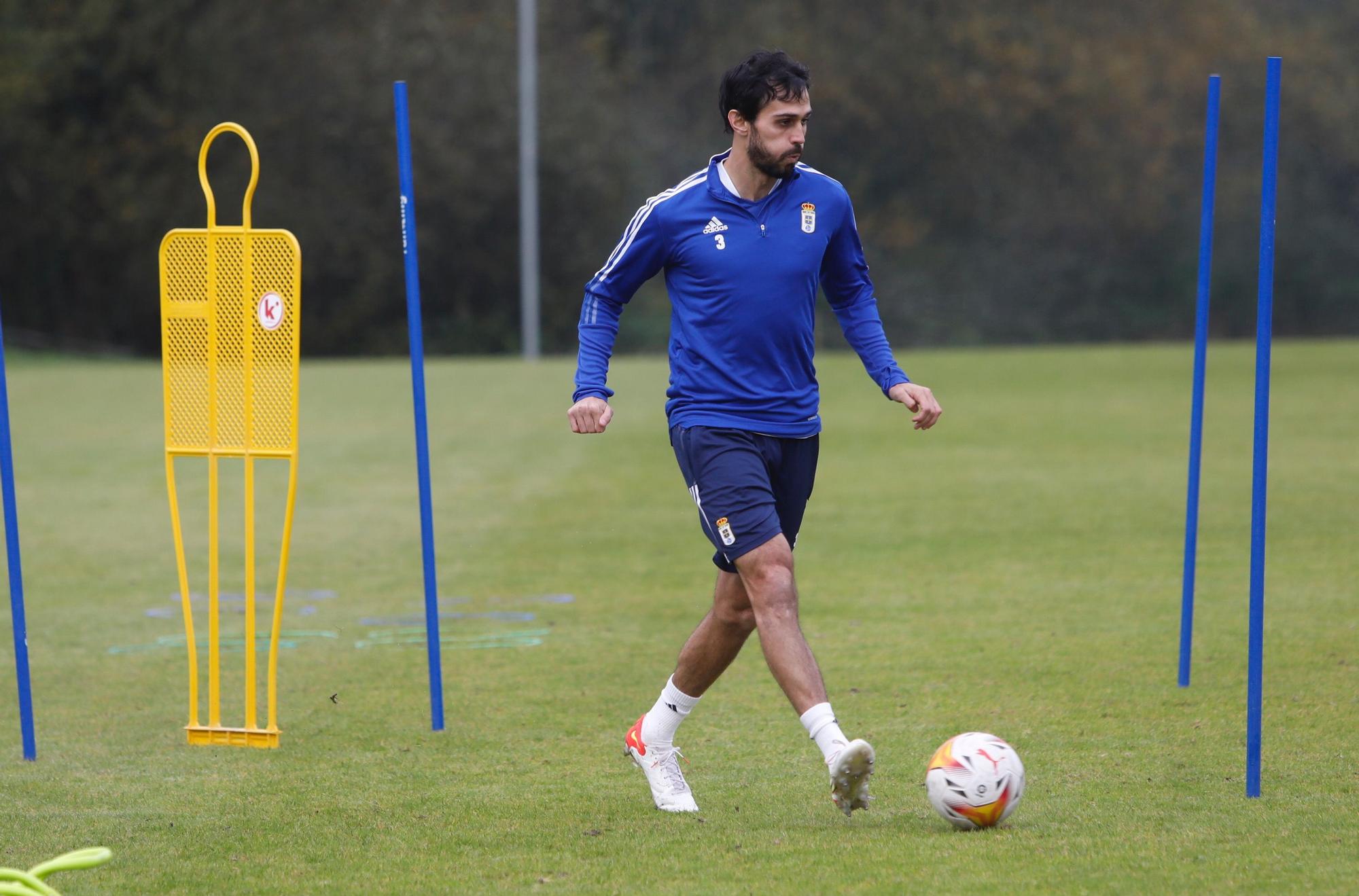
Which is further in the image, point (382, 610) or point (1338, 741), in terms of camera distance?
point (382, 610)

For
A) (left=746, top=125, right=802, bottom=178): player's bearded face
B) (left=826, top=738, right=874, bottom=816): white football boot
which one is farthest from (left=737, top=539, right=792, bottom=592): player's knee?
(left=746, top=125, right=802, bottom=178): player's bearded face

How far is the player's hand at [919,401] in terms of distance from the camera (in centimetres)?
513

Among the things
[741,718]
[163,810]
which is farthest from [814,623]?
[163,810]

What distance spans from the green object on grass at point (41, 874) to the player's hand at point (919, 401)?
2538 millimetres

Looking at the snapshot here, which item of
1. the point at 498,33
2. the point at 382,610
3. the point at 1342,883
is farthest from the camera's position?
the point at 498,33

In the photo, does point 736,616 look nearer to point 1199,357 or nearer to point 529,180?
point 1199,357

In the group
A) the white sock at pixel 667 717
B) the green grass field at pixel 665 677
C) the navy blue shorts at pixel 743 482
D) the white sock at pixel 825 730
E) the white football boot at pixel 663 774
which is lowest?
the green grass field at pixel 665 677

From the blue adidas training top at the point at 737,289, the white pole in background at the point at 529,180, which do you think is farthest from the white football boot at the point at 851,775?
the white pole in background at the point at 529,180

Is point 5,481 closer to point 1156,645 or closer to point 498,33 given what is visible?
point 1156,645

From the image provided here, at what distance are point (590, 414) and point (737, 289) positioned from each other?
1.89 feet

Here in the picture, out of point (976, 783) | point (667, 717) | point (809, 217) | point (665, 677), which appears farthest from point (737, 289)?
point (665, 677)

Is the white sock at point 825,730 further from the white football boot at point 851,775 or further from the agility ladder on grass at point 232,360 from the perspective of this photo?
the agility ladder on grass at point 232,360

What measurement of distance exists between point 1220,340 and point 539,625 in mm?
40957

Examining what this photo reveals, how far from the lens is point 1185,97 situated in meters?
48.5
